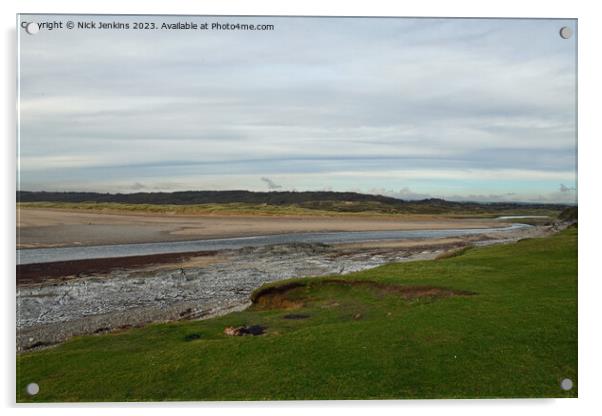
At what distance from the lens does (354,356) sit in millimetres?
8344

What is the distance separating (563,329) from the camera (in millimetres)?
8742

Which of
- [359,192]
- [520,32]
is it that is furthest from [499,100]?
[359,192]

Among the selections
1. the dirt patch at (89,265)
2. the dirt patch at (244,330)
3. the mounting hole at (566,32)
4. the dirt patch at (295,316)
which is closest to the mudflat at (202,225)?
the dirt patch at (89,265)

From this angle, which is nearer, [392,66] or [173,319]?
[392,66]

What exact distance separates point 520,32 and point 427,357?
6.77 m

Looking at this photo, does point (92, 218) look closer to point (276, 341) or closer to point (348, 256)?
point (276, 341)

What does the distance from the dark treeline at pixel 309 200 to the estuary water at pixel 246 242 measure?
2.34 ft

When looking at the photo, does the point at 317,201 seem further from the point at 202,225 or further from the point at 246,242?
the point at 202,225

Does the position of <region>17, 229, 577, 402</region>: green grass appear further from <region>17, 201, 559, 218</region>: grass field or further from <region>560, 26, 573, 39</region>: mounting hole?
<region>560, 26, 573, 39</region>: mounting hole

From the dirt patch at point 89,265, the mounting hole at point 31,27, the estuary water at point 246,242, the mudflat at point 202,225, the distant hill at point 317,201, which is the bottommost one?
the dirt patch at point 89,265

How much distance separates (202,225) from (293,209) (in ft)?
7.25

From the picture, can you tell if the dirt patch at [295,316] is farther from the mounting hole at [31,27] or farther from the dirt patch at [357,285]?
the mounting hole at [31,27]

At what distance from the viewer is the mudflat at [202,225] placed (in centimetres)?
967

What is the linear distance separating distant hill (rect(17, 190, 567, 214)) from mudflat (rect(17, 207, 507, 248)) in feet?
0.77
